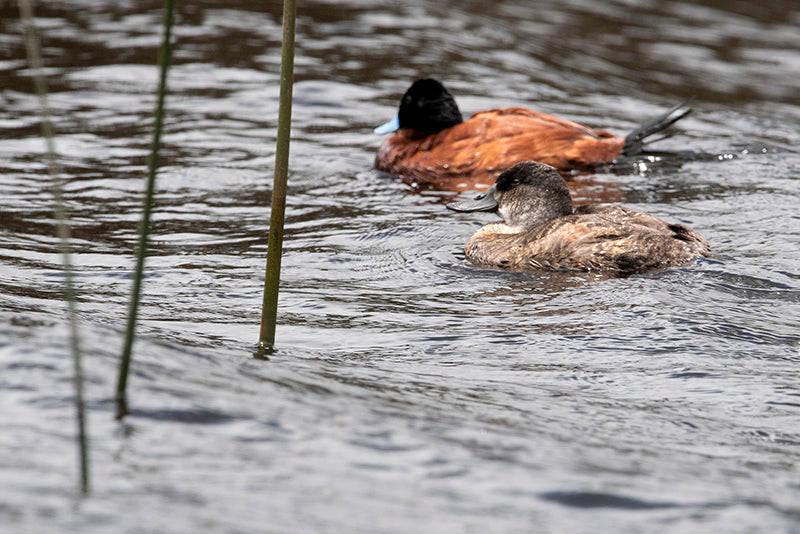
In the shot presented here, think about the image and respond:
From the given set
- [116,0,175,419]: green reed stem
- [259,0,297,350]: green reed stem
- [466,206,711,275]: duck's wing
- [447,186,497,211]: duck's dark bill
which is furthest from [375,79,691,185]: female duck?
[116,0,175,419]: green reed stem

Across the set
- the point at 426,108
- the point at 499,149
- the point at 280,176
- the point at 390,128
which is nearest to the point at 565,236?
the point at 499,149

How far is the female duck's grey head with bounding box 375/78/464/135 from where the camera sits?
30.0 feet

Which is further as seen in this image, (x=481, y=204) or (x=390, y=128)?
(x=390, y=128)

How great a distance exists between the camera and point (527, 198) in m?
6.84

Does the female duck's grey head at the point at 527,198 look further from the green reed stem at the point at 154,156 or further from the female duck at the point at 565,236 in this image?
the green reed stem at the point at 154,156

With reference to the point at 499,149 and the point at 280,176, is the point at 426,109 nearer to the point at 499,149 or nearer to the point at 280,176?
the point at 499,149

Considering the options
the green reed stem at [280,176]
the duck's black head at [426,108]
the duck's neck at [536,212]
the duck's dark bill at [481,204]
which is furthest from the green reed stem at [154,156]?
the duck's black head at [426,108]

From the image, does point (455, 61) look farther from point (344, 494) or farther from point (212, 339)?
point (344, 494)

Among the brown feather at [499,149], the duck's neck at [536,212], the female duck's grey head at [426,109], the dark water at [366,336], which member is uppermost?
the female duck's grey head at [426,109]

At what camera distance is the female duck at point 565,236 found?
5930 mm

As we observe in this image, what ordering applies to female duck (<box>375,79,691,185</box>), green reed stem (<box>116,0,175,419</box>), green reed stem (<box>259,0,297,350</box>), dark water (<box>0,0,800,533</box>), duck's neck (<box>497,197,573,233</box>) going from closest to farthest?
green reed stem (<box>116,0,175,419</box>) → dark water (<box>0,0,800,533</box>) → green reed stem (<box>259,0,297,350</box>) → duck's neck (<box>497,197,573,233</box>) → female duck (<box>375,79,691,185</box>)

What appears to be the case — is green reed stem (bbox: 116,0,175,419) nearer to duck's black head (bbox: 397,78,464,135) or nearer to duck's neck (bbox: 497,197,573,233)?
duck's neck (bbox: 497,197,573,233)

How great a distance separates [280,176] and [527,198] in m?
3.52

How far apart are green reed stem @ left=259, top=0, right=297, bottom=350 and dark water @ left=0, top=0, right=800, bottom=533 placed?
0.27m
